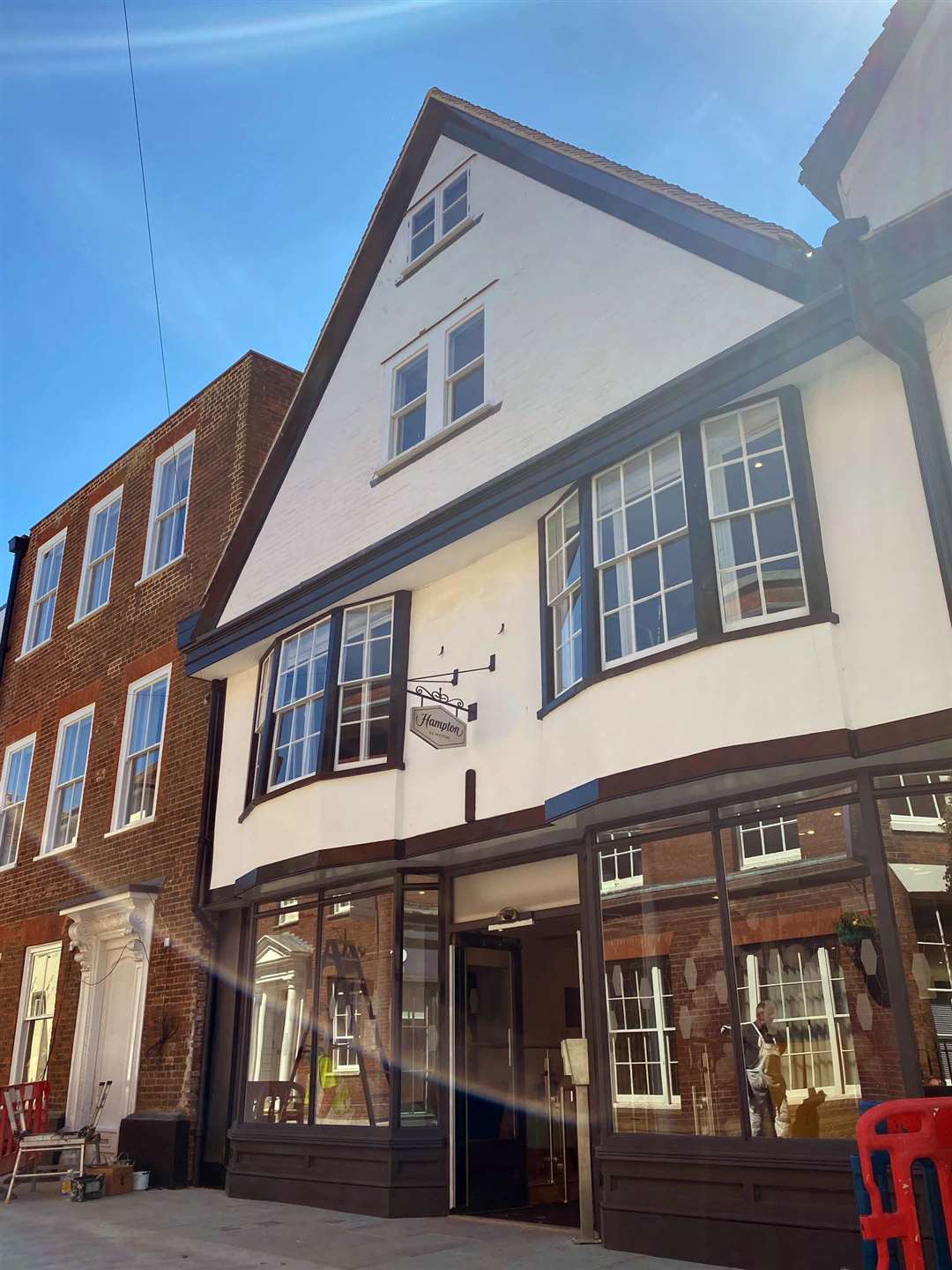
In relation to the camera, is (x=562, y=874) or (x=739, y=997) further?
(x=562, y=874)

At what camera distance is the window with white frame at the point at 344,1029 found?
33.8 ft

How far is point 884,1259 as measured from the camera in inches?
175

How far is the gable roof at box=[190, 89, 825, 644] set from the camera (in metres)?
8.27

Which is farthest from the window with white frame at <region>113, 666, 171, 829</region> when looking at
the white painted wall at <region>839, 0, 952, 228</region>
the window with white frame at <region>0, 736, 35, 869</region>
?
the white painted wall at <region>839, 0, 952, 228</region>

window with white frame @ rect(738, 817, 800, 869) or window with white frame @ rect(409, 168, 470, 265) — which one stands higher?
window with white frame @ rect(409, 168, 470, 265)

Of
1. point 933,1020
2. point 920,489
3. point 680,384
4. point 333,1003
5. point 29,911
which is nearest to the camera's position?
point 933,1020

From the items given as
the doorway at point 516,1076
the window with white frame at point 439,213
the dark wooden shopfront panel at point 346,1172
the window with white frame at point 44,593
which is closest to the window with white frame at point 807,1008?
the doorway at point 516,1076

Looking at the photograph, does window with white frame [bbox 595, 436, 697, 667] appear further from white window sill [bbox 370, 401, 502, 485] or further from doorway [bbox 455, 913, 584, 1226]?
doorway [bbox 455, 913, 584, 1226]

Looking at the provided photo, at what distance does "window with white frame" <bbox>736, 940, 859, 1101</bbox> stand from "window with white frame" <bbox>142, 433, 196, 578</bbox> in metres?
11.1

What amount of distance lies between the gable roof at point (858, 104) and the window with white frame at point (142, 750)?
10551 millimetres

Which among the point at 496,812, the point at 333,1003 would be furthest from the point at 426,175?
the point at 333,1003

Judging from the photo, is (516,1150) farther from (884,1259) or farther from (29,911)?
(29,911)

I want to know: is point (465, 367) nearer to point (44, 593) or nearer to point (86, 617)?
point (86, 617)

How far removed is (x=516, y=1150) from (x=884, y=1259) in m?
6.23
